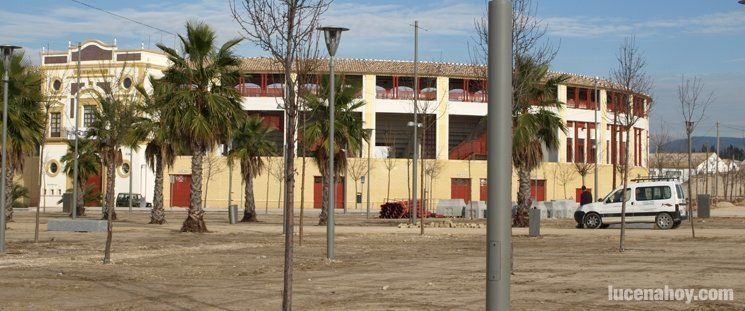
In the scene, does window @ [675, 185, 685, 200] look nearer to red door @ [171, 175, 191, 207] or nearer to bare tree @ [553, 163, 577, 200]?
bare tree @ [553, 163, 577, 200]

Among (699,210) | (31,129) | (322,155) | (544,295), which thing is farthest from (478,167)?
(544,295)

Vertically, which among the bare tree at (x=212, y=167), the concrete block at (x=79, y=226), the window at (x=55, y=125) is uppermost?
the window at (x=55, y=125)

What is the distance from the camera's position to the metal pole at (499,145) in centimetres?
600

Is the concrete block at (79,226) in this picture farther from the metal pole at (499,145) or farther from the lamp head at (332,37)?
the metal pole at (499,145)

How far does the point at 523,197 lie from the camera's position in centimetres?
3997

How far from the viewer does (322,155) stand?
42.7 metres

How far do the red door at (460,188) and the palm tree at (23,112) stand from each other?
1854 inches

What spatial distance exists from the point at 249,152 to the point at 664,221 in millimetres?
20869

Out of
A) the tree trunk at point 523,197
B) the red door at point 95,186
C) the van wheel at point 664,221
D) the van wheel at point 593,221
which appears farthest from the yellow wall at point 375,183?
the van wheel at point 664,221

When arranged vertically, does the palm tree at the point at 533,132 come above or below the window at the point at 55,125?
below

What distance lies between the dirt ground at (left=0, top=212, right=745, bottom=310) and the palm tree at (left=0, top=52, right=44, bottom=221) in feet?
19.6

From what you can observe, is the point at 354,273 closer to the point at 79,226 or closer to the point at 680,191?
the point at 79,226

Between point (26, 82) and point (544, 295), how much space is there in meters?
25.8

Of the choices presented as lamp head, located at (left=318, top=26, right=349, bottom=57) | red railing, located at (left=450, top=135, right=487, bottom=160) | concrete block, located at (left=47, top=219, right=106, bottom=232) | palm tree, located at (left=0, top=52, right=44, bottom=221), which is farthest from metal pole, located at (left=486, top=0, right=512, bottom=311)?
red railing, located at (left=450, top=135, right=487, bottom=160)
